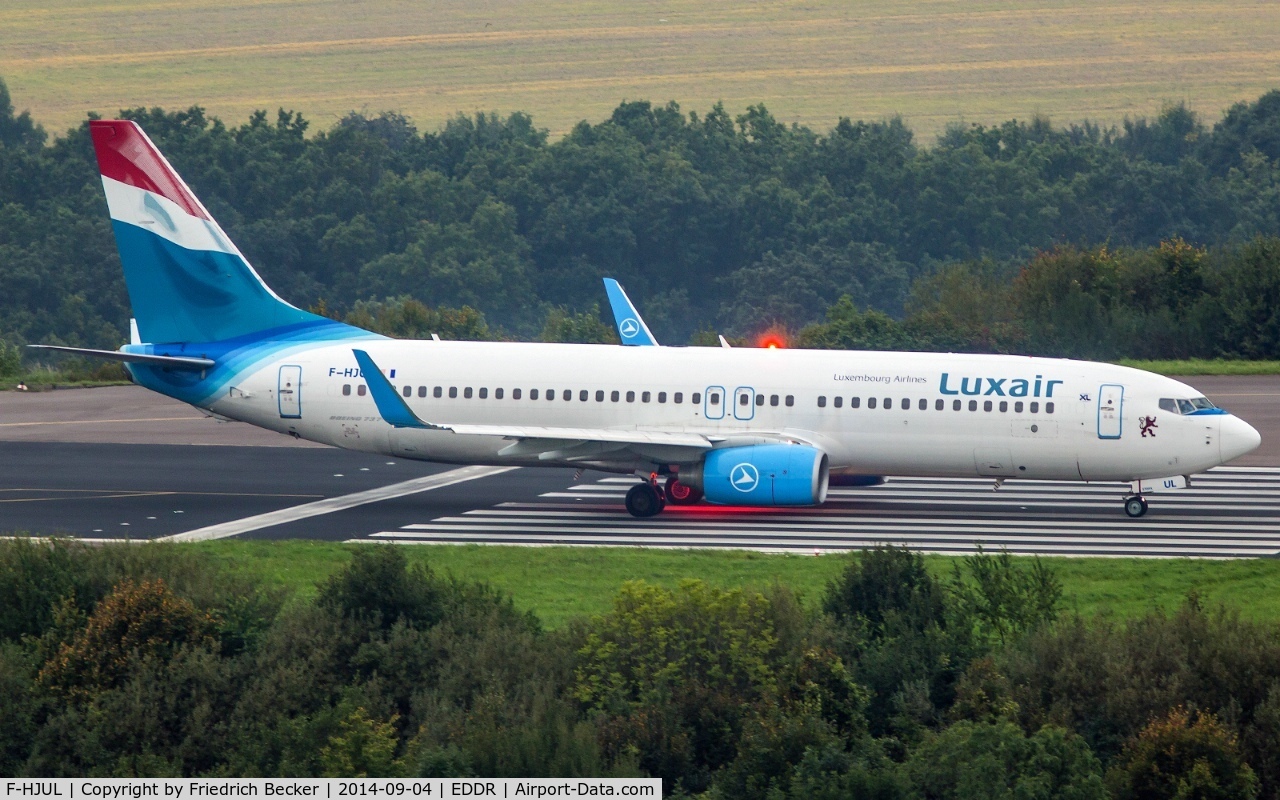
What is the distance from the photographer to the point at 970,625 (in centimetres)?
2220

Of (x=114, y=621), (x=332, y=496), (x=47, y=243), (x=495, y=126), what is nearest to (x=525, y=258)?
(x=47, y=243)

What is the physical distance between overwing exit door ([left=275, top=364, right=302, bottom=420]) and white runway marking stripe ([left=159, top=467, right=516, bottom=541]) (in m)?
2.13

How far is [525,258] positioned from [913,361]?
80171mm

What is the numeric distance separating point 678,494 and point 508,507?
11.8 ft

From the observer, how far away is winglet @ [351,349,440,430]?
34188mm

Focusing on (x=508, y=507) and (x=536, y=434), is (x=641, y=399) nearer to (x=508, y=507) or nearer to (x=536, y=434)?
(x=536, y=434)

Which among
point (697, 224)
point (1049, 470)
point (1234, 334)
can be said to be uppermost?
point (697, 224)

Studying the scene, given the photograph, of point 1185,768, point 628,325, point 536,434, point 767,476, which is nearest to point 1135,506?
point 767,476

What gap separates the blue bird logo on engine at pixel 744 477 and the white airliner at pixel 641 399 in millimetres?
28

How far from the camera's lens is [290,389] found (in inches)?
1444

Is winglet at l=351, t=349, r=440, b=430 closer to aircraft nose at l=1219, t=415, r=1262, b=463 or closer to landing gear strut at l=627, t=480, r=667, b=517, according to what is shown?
landing gear strut at l=627, t=480, r=667, b=517

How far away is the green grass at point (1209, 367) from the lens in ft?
182

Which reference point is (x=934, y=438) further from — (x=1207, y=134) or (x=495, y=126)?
(x=495, y=126)

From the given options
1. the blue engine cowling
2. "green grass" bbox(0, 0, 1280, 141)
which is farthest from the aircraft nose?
"green grass" bbox(0, 0, 1280, 141)
